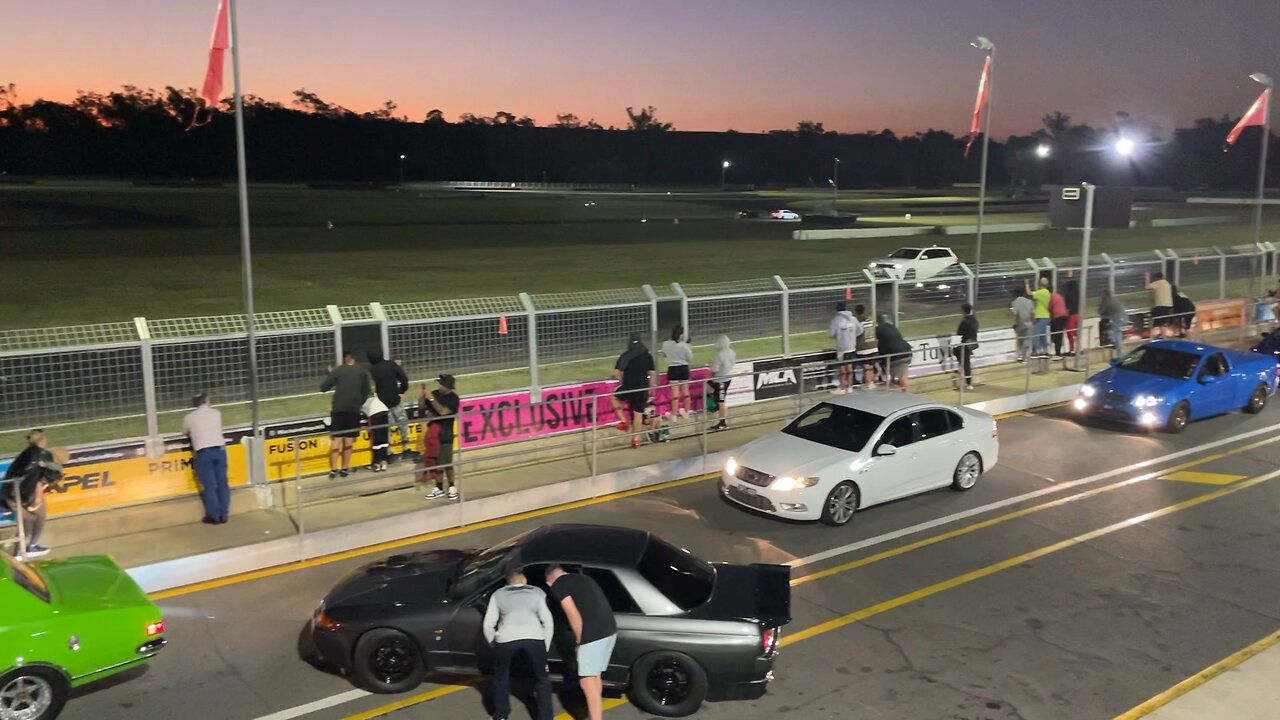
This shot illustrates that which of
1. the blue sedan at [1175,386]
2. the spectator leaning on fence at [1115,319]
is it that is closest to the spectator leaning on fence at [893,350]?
the blue sedan at [1175,386]

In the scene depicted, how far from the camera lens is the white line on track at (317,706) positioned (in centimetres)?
725

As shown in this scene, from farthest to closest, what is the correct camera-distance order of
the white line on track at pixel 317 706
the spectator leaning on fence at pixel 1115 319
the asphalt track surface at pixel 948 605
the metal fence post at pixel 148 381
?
the spectator leaning on fence at pixel 1115 319, the metal fence post at pixel 148 381, the asphalt track surface at pixel 948 605, the white line on track at pixel 317 706

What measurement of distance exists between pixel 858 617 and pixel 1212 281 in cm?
2763

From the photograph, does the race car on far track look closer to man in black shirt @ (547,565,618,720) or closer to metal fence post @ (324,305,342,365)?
man in black shirt @ (547,565,618,720)

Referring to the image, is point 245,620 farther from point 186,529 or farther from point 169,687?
→ point 186,529

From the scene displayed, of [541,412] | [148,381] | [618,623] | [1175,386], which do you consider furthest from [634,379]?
[1175,386]

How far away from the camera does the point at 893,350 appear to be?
17312 mm

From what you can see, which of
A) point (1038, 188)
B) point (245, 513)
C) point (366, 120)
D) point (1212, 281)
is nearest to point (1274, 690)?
point (245, 513)

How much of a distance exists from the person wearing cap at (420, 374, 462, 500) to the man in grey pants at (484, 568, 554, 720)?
16.9ft

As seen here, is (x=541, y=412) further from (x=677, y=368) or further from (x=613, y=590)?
(x=613, y=590)

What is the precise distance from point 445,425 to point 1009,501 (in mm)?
7124

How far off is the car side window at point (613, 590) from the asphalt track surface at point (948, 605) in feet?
2.60

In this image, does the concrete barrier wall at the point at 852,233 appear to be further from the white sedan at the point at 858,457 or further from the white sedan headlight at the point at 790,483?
the white sedan headlight at the point at 790,483

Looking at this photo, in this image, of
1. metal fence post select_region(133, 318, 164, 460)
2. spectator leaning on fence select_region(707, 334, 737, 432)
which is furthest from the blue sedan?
metal fence post select_region(133, 318, 164, 460)
